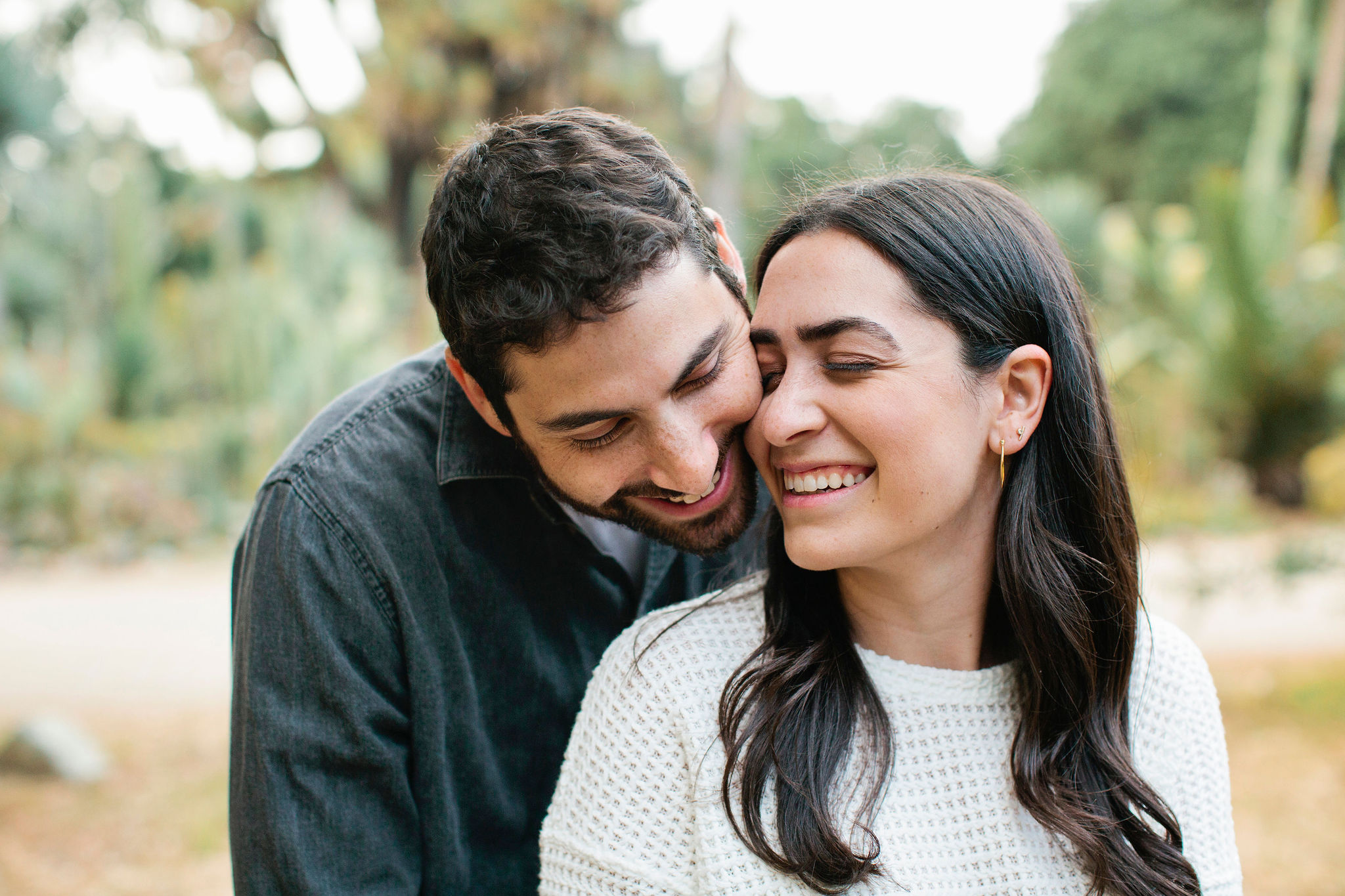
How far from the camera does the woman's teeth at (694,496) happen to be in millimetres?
1825

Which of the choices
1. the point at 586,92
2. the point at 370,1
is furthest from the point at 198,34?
the point at 586,92

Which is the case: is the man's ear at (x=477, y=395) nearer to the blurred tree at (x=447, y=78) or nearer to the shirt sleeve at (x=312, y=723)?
the shirt sleeve at (x=312, y=723)

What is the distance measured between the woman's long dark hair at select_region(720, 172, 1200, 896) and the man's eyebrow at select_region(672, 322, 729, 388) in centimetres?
26

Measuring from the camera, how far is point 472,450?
2.01 m

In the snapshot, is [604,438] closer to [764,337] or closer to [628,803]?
[764,337]

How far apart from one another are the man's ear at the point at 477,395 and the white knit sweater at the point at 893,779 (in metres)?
0.48

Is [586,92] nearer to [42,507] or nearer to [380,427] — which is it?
[42,507]

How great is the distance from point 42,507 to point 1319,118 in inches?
560

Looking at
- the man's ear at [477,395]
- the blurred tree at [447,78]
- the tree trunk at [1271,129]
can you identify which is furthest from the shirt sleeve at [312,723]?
the blurred tree at [447,78]

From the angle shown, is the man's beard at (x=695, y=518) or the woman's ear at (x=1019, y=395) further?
the man's beard at (x=695, y=518)

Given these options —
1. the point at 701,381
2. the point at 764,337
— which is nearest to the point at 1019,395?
the point at 764,337

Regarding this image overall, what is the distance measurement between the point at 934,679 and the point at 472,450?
1.00m

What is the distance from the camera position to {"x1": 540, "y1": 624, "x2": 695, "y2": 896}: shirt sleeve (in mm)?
1630

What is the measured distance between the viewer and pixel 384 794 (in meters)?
1.90
